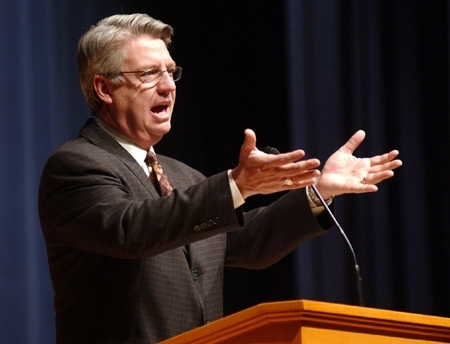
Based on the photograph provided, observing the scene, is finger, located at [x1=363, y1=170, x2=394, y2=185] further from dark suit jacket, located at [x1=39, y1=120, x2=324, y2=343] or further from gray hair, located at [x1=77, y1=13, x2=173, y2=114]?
gray hair, located at [x1=77, y1=13, x2=173, y2=114]

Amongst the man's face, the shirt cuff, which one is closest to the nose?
the man's face

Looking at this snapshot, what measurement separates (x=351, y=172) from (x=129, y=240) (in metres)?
0.60

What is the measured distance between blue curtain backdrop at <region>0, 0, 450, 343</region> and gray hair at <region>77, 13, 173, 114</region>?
66 centimetres

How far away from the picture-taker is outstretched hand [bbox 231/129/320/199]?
196 centimetres

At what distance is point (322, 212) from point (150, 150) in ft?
1.64

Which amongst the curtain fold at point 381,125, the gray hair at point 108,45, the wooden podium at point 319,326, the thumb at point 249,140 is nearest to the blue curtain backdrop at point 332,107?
the curtain fold at point 381,125

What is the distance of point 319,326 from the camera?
165 cm

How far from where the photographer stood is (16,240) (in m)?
3.16

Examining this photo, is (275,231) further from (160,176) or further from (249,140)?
(249,140)

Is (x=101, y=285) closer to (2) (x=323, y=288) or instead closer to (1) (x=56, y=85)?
(1) (x=56, y=85)

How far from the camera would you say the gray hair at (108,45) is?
2.64 metres

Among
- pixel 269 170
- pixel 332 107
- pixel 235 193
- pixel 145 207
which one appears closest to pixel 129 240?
pixel 145 207

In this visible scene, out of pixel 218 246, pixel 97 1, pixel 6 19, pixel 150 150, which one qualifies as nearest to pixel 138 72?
pixel 150 150

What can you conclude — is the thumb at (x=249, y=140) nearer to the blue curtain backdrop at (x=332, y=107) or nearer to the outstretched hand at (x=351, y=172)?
the outstretched hand at (x=351, y=172)
